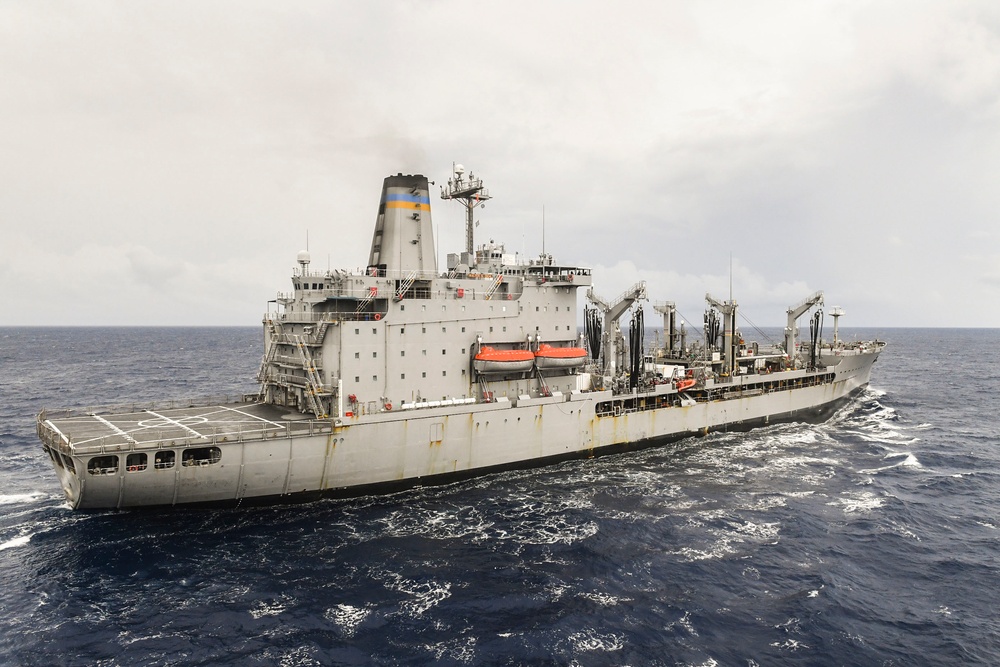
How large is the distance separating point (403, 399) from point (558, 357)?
379 inches

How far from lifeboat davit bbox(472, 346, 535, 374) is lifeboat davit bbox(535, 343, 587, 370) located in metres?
1.05

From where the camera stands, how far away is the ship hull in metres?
23.7

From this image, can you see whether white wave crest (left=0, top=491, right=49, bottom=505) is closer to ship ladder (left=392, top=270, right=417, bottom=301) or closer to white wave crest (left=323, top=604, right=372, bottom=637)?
white wave crest (left=323, top=604, right=372, bottom=637)

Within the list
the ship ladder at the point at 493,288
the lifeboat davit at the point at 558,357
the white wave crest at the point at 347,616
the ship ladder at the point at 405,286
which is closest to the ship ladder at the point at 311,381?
the ship ladder at the point at 405,286

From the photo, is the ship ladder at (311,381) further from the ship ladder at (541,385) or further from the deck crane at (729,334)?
the deck crane at (729,334)

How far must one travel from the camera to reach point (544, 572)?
68.9ft

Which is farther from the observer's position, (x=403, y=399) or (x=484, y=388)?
(x=484, y=388)

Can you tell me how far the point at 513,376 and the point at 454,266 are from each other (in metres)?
8.10

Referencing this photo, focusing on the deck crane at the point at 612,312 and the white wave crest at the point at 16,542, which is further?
the deck crane at the point at 612,312

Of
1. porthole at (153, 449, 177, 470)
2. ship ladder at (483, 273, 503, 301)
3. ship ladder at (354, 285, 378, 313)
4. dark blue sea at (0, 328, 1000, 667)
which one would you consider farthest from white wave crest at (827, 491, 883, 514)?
porthole at (153, 449, 177, 470)

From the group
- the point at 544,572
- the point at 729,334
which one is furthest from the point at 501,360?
the point at 729,334

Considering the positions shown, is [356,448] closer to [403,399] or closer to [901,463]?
[403,399]

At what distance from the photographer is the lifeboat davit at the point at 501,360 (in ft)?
102

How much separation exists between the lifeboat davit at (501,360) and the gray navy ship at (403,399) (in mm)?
91
